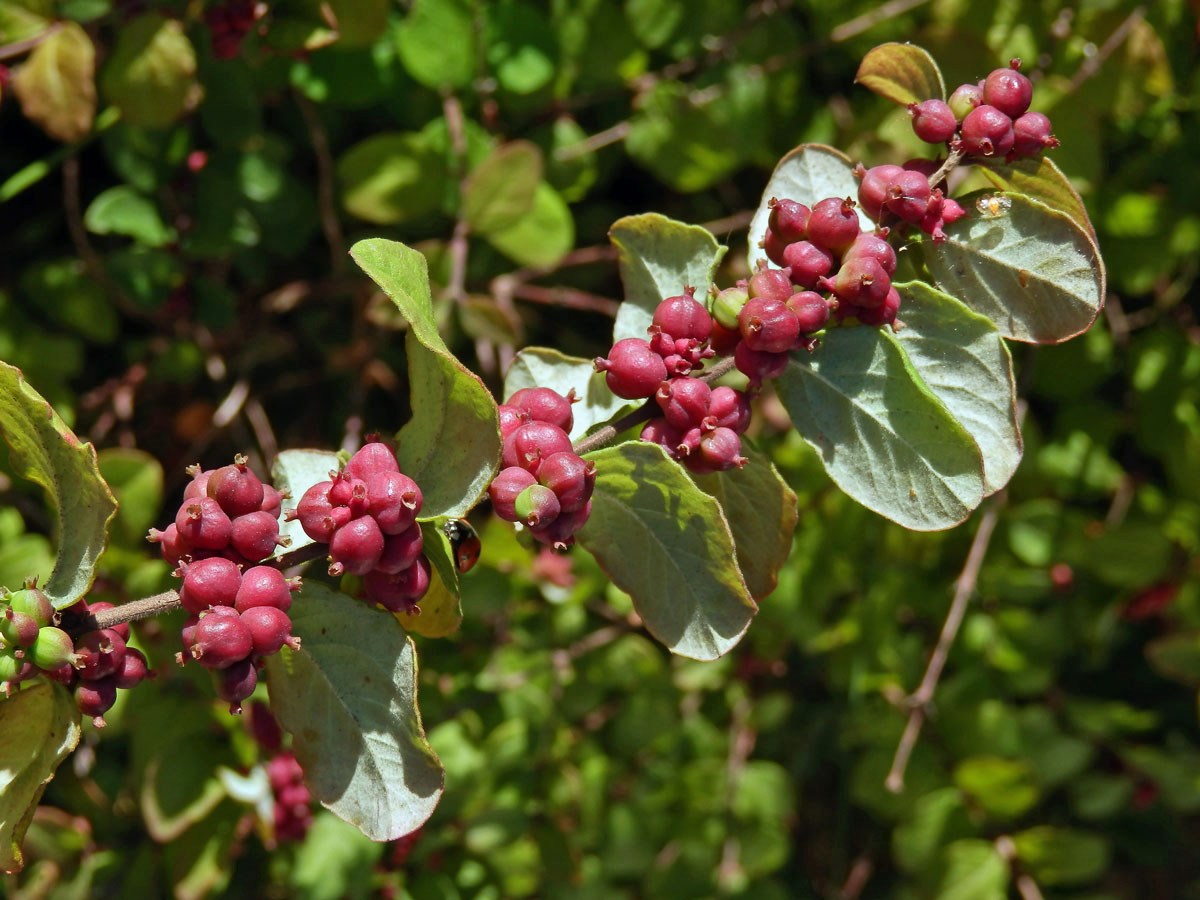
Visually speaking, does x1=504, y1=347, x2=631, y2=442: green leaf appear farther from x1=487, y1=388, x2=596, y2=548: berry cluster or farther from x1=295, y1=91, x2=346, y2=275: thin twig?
x1=295, y1=91, x2=346, y2=275: thin twig

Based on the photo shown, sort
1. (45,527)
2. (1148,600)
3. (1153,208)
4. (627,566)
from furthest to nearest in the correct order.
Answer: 1. (1148,600)
2. (1153,208)
3. (45,527)
4. (627,566)

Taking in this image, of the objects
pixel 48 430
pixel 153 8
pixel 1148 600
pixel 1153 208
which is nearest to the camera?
pixel 48 430

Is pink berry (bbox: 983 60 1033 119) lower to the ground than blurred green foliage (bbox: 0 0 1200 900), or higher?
higher

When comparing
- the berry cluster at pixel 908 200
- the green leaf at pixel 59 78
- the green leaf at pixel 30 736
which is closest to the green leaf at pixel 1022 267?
the berry cluster at pixel 908 200

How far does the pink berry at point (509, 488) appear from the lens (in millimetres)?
834

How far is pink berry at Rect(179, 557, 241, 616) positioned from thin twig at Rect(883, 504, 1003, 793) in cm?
141

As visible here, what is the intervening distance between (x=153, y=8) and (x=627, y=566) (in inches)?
47.0

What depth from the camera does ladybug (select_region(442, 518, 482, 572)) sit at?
1006 mm

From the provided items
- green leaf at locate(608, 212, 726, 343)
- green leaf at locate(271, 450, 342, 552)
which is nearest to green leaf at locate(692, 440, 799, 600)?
green leaf at locate(608, 212, 726, 343)

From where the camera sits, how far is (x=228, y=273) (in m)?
2.05

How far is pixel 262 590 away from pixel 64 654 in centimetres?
17

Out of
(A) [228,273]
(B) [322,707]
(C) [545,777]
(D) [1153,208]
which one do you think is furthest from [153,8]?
(D) [1153,208]

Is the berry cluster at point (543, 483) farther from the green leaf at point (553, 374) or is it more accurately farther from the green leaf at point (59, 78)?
the green leaf at point (59, 78)

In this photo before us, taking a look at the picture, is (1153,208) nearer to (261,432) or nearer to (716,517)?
(716,517)
